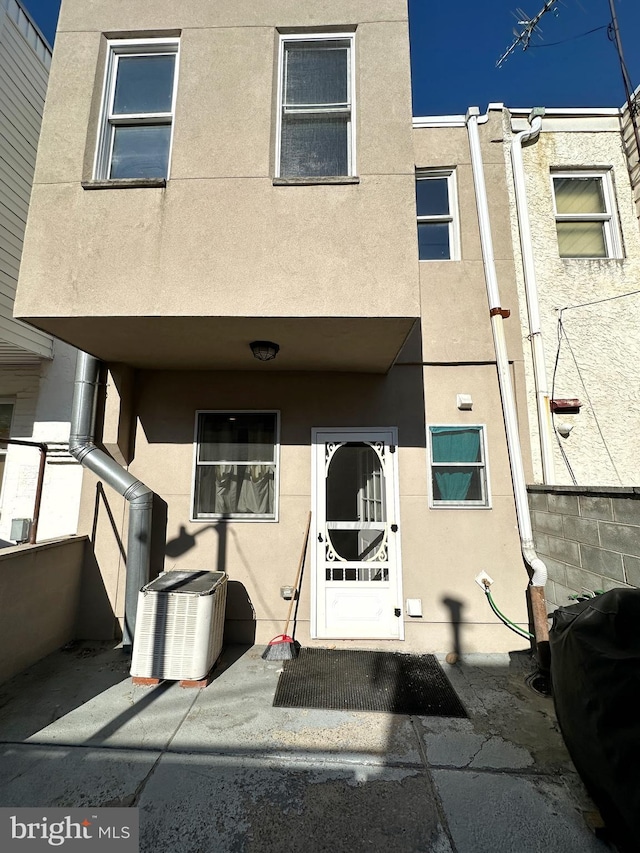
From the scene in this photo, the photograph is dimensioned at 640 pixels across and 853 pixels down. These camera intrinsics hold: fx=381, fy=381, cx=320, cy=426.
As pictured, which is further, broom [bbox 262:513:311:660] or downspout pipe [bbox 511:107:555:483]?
downspout pipe [bbox 511:107:555:483]

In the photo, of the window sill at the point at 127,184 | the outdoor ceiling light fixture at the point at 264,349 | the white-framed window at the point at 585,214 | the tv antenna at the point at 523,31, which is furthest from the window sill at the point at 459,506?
the tv antenna at the point at 523,31

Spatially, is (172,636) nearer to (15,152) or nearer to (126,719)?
(126,719)

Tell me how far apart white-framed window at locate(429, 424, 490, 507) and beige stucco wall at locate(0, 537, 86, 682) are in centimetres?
386

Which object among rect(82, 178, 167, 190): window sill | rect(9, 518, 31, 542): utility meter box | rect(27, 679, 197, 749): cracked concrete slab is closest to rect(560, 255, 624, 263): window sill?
rect(82, 178, 167, 190): window sill

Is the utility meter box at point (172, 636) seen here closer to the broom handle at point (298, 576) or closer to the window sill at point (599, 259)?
the broom handle at point (298, 576)

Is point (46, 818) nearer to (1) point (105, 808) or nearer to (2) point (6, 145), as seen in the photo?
(1) point (105, 808)

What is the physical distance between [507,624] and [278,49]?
233 inches

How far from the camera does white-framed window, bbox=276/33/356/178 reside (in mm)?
3408

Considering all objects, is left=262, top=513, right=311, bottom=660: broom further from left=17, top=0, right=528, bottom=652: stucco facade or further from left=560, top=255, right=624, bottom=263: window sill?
left=560, top=255, right=624, bottom=263: window sill

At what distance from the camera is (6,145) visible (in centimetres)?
502

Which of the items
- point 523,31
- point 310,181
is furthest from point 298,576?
point 523,31

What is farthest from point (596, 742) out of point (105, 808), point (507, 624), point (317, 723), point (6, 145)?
point (6, 145)

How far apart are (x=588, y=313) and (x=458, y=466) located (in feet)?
7.40

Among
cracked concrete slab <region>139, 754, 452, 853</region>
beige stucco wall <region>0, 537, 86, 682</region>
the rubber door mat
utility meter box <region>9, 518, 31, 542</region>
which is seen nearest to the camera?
cracked concrete slab <region>139, 754, 452, 853</region>
